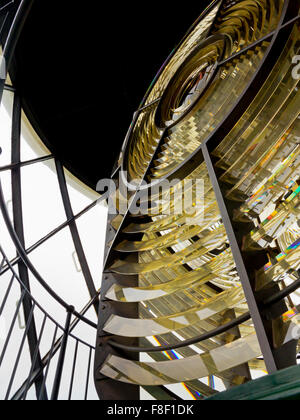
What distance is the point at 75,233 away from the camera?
14.6 feet

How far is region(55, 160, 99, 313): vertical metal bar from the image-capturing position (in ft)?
13.9

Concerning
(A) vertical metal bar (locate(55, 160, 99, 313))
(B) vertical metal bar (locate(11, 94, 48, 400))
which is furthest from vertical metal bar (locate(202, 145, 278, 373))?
(A) vertical metal bar (locate(55, 160, 99, 313))

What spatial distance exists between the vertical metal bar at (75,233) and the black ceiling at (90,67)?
8.3 inches

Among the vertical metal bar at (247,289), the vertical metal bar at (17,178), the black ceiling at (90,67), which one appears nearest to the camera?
the vertical metal bar at (247,289)

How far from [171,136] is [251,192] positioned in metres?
0.85

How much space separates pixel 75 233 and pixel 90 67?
2078 mm

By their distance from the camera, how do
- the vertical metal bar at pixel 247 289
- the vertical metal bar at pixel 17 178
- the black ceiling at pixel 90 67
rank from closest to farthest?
the vertical metal bar at pixel 247 289
the vertical metal bar at pixel 17 178
the black ceiling at pixel 90 67

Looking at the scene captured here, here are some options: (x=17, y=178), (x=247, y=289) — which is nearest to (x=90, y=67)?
(x=17, y=178)

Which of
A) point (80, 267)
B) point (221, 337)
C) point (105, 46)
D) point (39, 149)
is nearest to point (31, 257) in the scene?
point (80, 267)

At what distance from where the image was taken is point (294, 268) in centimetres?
88

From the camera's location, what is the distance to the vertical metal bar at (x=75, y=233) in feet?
13.9

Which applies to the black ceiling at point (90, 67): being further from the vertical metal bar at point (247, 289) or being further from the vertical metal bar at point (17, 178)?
the vertical metal bar at point (247, 289)

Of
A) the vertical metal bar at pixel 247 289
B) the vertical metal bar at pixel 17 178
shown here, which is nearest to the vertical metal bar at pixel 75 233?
the vertical metal bar at pixel 17 178

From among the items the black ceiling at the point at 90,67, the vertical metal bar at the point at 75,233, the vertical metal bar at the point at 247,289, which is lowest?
the vertical metal bar at the point at 247,289
